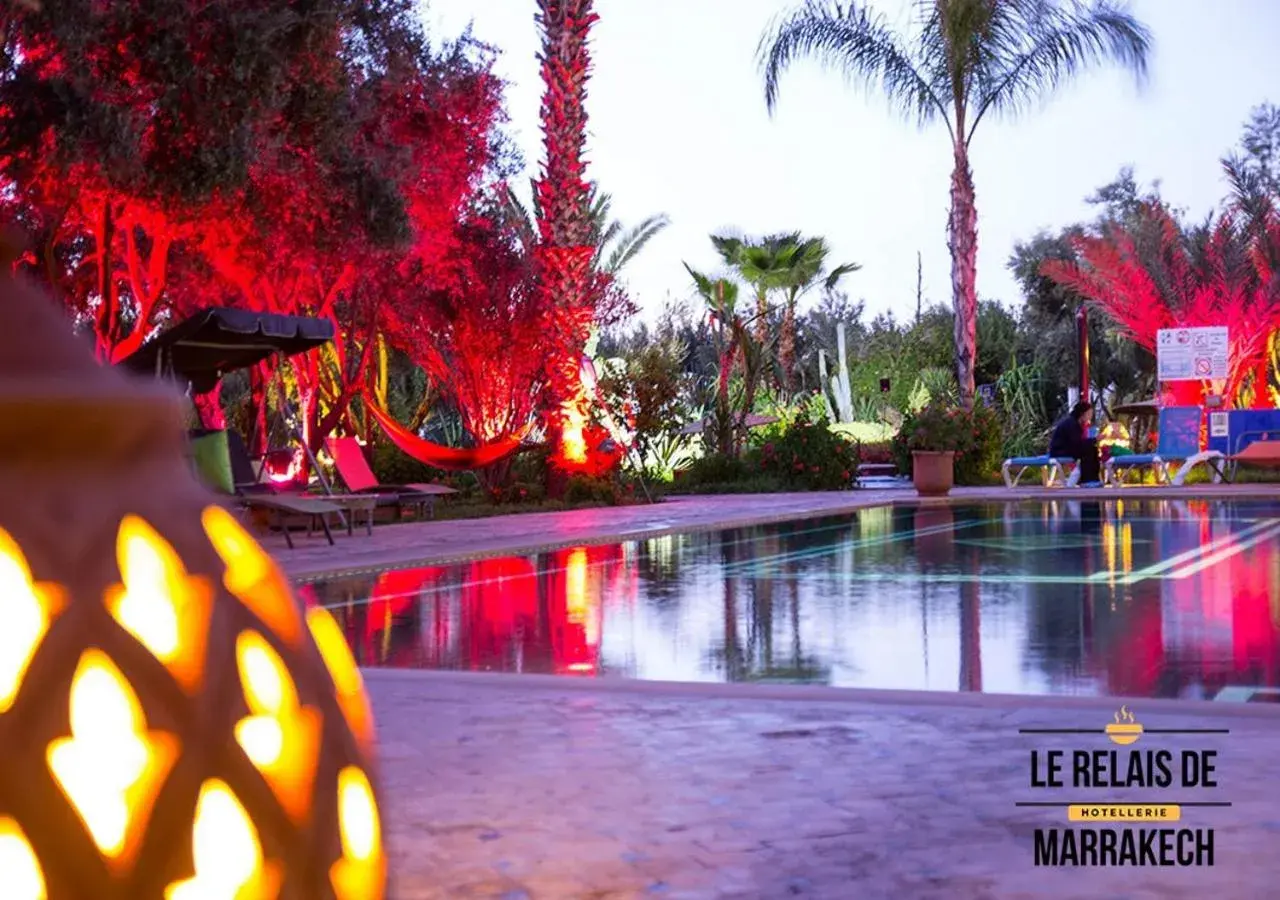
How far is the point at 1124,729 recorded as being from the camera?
208 inches

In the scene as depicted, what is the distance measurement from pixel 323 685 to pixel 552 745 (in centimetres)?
446

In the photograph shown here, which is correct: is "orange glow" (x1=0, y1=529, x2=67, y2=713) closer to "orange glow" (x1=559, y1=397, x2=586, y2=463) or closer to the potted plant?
"orange glow" (x1=559, y1=397, x2=586, y2=463)

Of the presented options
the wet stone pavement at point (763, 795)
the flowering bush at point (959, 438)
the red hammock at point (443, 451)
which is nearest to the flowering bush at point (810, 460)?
the flowering bush at point (959, 438)

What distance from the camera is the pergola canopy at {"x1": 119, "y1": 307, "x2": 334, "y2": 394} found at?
15914 millimetres

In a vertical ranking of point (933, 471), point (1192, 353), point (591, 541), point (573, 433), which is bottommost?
point (591, 541)

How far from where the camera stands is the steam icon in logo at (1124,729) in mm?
5184

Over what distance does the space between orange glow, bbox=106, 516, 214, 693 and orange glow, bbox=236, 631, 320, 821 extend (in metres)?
0.03

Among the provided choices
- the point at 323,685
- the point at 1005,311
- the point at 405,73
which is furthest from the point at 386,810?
the point at 1005,311

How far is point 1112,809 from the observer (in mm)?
4312

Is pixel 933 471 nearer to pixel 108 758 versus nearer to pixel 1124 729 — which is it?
pixel 1124 729

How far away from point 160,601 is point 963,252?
28.7 meters

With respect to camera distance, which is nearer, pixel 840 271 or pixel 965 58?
pixel 965 58

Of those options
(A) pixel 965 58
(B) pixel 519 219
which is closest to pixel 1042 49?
(A) pixel 965 58

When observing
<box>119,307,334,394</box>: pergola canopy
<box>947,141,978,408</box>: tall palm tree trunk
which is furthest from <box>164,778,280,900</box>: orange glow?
<box>947,141,978,408</box>: tall palm tree trunk
